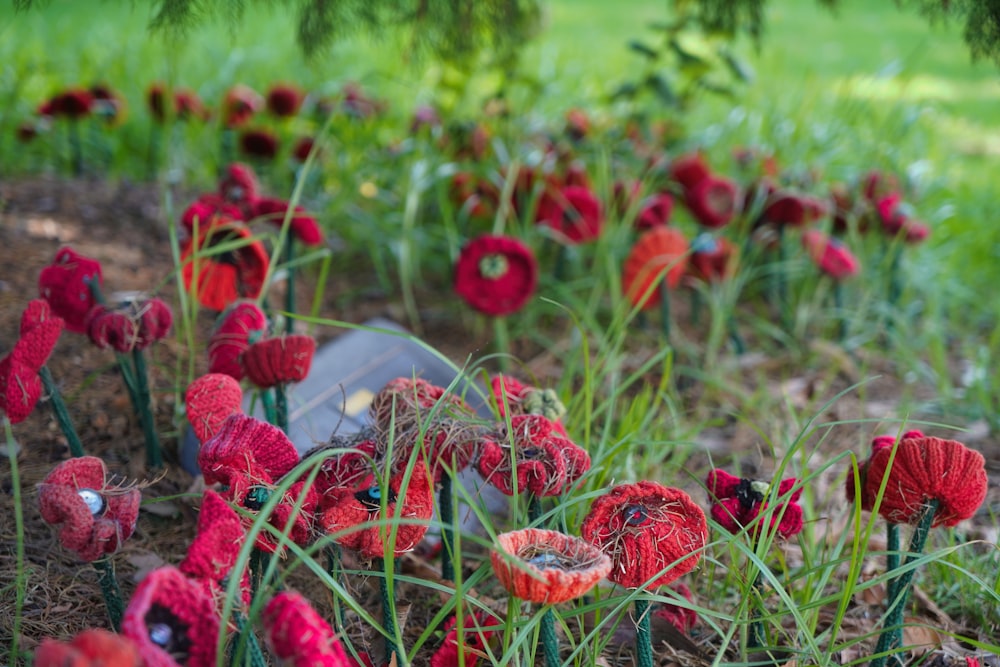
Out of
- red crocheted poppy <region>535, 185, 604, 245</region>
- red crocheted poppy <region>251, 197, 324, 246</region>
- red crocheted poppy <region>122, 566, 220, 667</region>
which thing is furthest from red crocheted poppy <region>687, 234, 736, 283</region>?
red crocheted poppy <region>122, 566, 220, 667</region>

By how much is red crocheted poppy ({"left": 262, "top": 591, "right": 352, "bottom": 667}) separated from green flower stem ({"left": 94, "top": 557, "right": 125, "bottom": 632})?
0.38m

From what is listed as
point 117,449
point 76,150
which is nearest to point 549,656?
point 117,449

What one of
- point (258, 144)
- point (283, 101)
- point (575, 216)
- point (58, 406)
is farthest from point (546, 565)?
point (283, 101)

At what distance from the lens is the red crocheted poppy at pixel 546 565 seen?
87cm

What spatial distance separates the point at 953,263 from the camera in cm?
336

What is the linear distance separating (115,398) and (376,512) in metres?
1.11

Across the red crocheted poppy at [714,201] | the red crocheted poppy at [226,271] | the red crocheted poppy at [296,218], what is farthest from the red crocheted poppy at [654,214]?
the red crocheted poppy at [226,271]

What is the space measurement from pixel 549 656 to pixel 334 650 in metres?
0.32

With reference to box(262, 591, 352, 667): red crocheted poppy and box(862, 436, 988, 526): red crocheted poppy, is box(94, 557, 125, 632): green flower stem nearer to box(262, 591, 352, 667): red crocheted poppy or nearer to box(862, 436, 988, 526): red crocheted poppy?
box(262, 591, 352, 667): red crocheted poppy

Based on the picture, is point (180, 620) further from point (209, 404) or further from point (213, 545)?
point (209, 404)

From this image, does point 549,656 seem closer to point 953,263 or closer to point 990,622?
point 990,622

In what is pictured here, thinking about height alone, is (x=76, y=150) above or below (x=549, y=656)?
above

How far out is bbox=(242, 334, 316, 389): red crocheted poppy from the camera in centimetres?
130

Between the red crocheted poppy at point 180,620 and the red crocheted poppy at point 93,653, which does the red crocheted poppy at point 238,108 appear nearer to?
the red crocheted poppy at point 180,620
